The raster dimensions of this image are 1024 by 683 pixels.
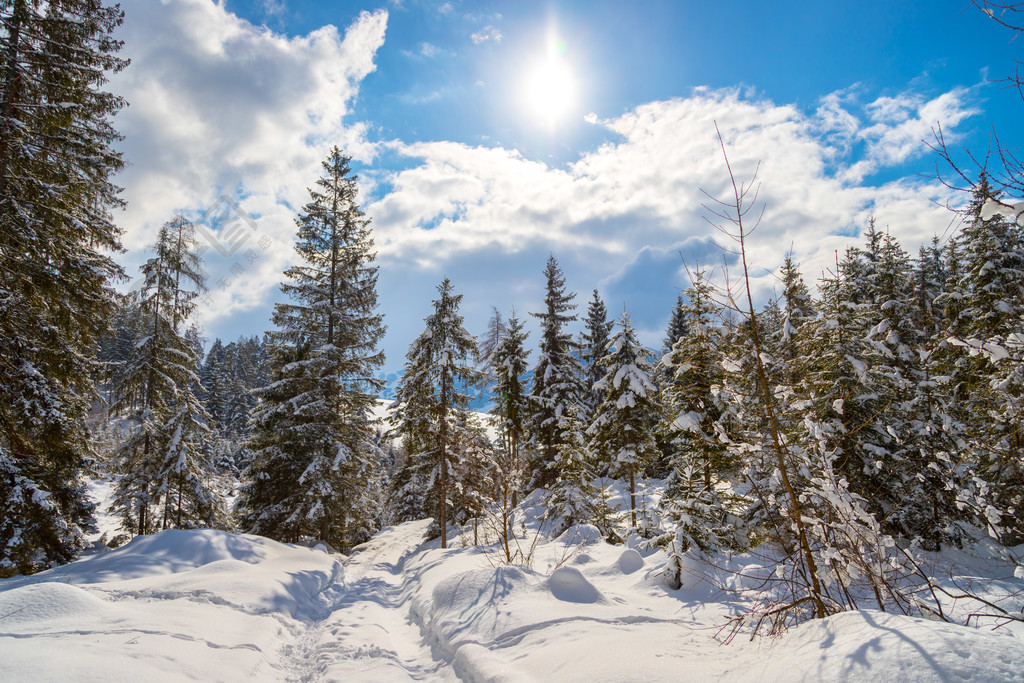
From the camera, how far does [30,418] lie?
30.6 ft

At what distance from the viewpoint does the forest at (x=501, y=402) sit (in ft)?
15.6

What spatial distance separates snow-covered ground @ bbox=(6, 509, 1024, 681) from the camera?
327cm

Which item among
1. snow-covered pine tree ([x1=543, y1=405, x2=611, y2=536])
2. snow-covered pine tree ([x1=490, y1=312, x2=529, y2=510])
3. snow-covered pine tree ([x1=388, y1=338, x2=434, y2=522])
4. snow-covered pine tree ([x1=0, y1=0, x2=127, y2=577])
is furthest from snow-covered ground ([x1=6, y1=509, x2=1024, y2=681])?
snow-covered pine tree ([x1=490, y1=312, x2=529, y2=510])

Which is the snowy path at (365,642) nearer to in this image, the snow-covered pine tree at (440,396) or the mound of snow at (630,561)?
the mound of snow at (630,561)

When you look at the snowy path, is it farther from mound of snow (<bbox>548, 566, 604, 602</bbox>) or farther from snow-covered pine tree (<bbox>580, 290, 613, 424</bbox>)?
snow-covered pine tree (<bbox>580, 290, 613, 424</bbox>)

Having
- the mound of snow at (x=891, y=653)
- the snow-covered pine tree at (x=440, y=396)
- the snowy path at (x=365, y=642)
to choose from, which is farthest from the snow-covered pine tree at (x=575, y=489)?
the mound of snow at (x=891, y=653)

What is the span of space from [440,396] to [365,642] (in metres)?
12.8

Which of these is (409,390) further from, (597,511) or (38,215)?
(38,215)

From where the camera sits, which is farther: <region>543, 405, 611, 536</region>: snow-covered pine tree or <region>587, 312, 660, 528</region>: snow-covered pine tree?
<region>587, 312, 660, 528</region>: snow-covered pine tree

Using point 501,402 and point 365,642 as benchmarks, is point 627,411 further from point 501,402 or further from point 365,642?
point 365,642

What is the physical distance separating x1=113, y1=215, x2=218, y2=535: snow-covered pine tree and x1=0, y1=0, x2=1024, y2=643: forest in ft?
0.34

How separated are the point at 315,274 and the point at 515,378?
41.6ft

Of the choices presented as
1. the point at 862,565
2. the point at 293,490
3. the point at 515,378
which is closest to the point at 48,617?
the point at 862,565

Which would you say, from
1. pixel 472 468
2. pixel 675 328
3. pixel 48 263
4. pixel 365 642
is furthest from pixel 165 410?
pixel 675 328
